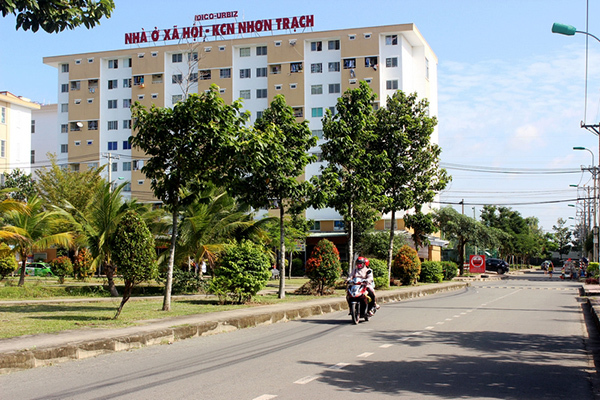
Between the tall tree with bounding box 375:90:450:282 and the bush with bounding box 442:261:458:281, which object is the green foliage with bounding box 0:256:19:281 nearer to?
the tall tree with bounding box 375:90:450:282

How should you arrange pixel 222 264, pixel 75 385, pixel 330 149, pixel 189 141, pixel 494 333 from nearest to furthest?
pixel 75 385 < pixel 494 333 < pixel 189 141 < pixel 222 264 < pixel 330 149

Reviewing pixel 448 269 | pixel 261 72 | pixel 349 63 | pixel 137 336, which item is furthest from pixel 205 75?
pixel 137 336

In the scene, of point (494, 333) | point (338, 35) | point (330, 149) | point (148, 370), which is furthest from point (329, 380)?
point (338, 35)

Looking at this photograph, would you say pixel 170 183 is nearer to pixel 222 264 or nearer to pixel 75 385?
pixel 222 264

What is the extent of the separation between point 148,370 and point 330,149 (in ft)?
52.8

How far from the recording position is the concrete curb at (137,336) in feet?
27.4

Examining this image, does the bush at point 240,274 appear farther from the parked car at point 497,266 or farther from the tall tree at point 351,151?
the parked car at point 497,266

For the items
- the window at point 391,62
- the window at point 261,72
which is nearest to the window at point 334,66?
the window at point 391,62

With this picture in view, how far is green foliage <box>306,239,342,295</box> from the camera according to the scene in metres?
21.2

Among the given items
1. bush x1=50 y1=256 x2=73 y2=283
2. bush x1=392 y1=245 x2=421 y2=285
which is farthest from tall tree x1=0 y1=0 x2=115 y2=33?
bush x1=392 y1=245 x2=421 y2=285

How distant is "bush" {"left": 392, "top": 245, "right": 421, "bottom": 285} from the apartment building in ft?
89.9

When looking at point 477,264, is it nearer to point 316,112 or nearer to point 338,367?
point 316,112

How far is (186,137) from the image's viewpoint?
13828mm

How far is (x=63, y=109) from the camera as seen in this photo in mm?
68438
